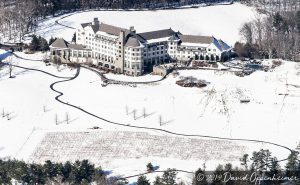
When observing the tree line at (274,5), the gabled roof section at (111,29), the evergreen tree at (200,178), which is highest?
the tree line at (274,5)

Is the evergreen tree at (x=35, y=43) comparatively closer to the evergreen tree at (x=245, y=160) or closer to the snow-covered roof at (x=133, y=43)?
the snow-covered roof at (x=133, y=43)

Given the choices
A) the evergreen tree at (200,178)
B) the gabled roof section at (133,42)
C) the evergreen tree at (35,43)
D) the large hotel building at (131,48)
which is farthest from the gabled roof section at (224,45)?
the evergreen tree at (200,178)

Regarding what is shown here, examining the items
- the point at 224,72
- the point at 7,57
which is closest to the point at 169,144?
the point at 224,72

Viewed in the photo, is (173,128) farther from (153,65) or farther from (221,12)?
(221,12)

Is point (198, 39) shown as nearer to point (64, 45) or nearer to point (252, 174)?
point (64, 45)

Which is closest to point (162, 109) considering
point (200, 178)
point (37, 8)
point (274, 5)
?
→ point (200, 178)

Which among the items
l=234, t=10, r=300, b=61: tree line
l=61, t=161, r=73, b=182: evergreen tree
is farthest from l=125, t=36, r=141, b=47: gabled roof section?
l=61, t=161, r=73, b=182: evergreen tree

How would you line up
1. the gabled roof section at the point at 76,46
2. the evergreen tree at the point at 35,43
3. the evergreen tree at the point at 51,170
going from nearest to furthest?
the evergreen tree at the point at 51,170 → the gabled roof section at the point at 76,46 → the evergreen tree at the point at 35,43
